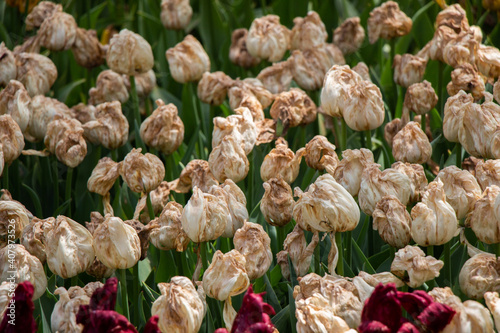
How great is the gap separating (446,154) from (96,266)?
4.32ft

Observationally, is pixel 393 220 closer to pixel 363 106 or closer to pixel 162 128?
pixel 363 106

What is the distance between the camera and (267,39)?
8.80 feet

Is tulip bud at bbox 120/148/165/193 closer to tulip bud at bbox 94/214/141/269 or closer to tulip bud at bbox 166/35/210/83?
tulip bud at bbox 94/214/141/269

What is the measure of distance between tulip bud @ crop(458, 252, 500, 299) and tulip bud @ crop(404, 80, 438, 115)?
34.2 inches

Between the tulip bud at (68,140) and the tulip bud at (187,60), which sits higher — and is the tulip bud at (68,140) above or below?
below

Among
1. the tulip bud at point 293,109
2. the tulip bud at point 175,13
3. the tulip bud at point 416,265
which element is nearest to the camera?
the tulip bud at point 416,265

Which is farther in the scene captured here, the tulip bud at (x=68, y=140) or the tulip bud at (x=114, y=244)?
the tulip bud at (x=68, y=140)

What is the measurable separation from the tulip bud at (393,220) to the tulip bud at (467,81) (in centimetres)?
76

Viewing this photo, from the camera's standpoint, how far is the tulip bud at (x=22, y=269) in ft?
4.89

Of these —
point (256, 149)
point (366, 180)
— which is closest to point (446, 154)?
point (256, 149)

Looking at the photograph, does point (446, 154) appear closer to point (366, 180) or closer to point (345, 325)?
point (366, 180)

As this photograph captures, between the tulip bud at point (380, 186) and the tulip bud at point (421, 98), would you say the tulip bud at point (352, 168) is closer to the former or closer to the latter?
the tulip bud at point (380, 186)

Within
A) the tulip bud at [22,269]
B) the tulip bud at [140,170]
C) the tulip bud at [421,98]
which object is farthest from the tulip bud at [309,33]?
the tulip bud at [22,269]

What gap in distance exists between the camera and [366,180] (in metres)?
1.65
